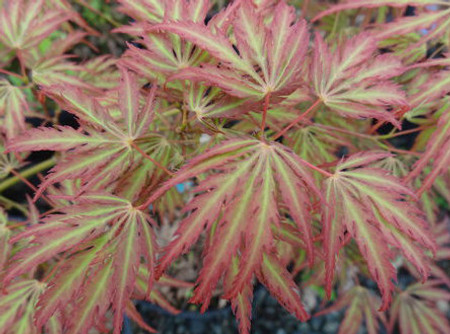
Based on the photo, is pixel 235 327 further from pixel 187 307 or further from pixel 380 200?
pixel 380 200

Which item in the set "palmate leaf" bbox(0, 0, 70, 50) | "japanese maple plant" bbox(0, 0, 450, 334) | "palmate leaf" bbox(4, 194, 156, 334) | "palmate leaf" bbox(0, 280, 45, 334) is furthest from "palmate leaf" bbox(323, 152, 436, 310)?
"palmate leaf" bbox(0, 0, 70, 50)

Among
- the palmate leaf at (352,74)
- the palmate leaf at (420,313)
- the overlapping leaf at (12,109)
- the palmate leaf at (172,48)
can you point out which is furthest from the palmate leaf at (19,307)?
the palmate leaf at (420,313)

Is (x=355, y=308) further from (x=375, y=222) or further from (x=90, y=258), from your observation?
(x=90, y=258)

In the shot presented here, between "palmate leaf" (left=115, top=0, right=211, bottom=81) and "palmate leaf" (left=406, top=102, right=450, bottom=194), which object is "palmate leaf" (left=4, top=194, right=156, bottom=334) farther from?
"palmate leaf" (left=406, top=102, right=450, bottom=194)

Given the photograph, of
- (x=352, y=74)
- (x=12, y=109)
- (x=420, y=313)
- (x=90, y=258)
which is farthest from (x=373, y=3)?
(x=420, y=313)

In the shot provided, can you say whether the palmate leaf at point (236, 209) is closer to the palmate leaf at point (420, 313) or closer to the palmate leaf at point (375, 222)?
the palmate leaf at point (375, 222)

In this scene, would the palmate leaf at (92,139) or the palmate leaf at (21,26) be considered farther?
the palmate leaf at (21,26)

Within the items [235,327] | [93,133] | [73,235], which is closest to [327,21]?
[93,133]
